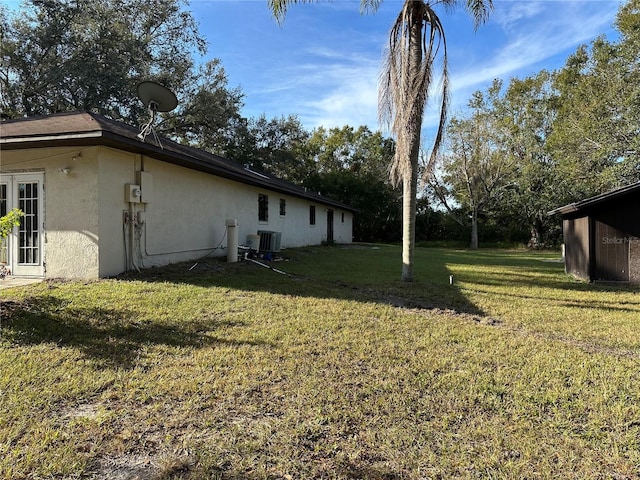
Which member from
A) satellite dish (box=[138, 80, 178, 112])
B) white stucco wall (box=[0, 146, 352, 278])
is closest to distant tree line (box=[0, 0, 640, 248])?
satellite dish (box=[138, 80, 178, 112])

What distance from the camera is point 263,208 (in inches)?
571

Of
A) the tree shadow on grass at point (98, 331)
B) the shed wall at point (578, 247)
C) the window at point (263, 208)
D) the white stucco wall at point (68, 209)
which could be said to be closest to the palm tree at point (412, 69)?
the shed wall at point (578, 247)

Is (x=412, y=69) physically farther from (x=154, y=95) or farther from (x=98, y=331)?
(x=98, y=331)

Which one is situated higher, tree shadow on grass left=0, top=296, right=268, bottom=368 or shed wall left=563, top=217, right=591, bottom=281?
shed wall left=563, top=217, right=591, bottom=281

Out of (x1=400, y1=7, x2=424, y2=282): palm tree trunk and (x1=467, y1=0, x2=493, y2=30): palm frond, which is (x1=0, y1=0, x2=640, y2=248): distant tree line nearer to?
(x1=400, y1=7, x2=424, y2=282): palm tree trunk

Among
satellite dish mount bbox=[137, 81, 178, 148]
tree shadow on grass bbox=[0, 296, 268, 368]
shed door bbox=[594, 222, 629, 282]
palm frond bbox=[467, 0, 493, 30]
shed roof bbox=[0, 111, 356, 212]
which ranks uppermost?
palm frond bbox=[467, 0, 493, 30]

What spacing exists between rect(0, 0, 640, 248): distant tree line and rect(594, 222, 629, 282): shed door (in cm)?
417

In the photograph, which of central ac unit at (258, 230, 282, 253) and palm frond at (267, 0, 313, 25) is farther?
central ac unit at (258, 230, 282, 253)

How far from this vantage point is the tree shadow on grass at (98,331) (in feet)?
12.4

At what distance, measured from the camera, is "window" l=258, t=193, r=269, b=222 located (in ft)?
46.5

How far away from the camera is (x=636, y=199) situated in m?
8.69

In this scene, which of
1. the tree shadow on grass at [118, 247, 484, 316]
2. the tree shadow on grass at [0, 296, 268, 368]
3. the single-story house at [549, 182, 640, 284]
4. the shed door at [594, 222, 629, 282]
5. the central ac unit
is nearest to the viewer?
the tree shadow on grass at [0, 296, 268, 368]

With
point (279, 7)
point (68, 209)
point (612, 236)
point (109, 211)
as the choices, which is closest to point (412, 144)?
point (279, 7)

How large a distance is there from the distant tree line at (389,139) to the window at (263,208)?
19.5 feet
